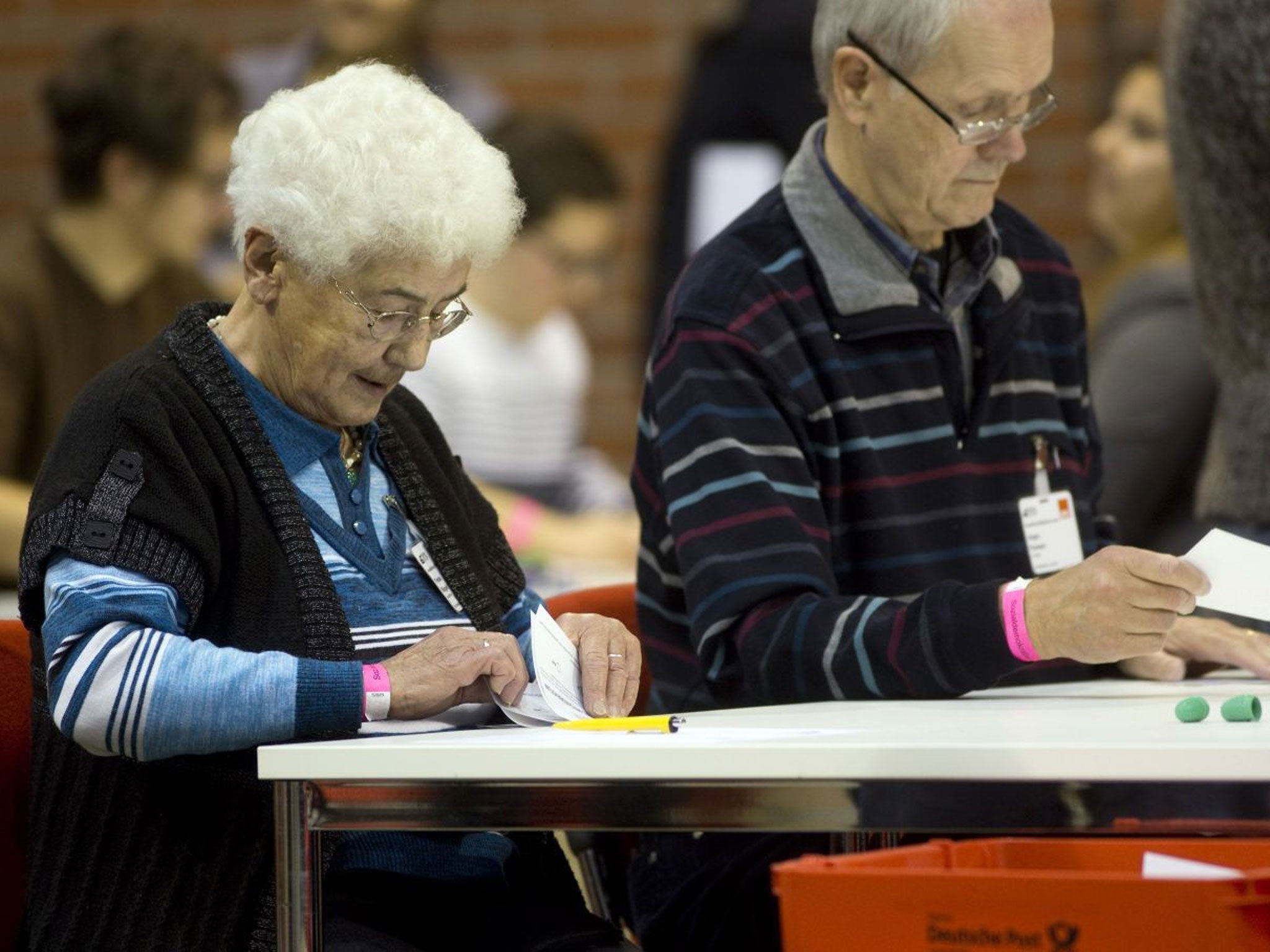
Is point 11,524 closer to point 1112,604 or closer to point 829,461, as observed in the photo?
point 829,461

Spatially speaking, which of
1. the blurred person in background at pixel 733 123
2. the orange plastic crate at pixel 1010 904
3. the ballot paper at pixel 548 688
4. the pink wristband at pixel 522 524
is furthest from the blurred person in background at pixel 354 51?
the orange plastic crate at pixel 1010 904

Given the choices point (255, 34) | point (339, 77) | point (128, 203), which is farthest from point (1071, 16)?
point (339, 77)

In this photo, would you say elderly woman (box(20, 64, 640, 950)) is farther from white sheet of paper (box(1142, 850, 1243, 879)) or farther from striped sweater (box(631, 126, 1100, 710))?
white sheet of paper (box(1142, 850, 1243, 879))

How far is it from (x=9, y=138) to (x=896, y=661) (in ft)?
17.2

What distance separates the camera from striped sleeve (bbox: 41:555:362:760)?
1625 mm

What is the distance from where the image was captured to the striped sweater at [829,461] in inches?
77.4

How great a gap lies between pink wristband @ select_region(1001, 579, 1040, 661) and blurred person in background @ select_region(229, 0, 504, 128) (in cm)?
348

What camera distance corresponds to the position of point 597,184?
15.2 feet

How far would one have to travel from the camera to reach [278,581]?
1790 mm

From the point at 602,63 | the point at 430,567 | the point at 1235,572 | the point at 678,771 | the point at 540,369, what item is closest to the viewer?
the point at 678,771

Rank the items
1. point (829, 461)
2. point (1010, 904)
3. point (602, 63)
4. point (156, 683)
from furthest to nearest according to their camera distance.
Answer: point (602, 63)
point (829, 461)
point (156, 683)
point (1010, 904)

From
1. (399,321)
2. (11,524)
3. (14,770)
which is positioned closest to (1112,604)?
(399,321)

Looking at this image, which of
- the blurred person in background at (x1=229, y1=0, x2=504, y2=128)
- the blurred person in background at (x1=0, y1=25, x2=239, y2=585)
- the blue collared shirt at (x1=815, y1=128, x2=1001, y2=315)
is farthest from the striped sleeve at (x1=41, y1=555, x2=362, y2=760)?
the blurred person in background at (x1=229, y1=0, x2=504, y2=128)

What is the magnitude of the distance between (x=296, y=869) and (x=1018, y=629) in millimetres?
731
